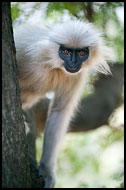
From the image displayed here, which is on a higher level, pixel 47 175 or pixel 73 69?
pixel 73 69

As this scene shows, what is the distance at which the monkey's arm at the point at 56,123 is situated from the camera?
4.50 meters

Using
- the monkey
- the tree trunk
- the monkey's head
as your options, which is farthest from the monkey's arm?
the tree trunk

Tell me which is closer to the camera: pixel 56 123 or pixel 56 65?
pixel 56 65

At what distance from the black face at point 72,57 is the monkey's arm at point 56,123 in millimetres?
520

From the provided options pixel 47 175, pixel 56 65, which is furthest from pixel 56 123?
pixel 56 65

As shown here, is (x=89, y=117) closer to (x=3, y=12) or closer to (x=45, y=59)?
(x=45, y=59)

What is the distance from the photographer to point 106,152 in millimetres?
6652

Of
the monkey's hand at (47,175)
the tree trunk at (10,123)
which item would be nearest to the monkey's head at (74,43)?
the monkey's hand at (47,175)

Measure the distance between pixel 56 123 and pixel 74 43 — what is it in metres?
1.18

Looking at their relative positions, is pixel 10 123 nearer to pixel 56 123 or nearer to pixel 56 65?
pixel 56 65

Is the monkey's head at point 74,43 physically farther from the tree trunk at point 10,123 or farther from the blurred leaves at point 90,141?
the tree trunk at point 10,123

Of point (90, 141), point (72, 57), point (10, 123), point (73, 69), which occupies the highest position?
point (72, 57)

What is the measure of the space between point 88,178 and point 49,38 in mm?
3880

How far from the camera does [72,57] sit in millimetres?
3988
